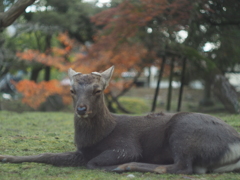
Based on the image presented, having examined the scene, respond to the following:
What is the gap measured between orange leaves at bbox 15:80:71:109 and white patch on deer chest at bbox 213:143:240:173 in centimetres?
1141

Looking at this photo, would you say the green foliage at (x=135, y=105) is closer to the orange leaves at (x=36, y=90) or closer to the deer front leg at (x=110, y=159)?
the orange leaves at (x=36, y=90)

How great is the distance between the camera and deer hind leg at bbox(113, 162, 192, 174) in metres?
4.72

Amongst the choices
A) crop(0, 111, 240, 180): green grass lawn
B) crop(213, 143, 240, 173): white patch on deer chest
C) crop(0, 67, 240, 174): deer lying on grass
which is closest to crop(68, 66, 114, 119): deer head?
crop(0, 67, 240, 174): deer lying on grass

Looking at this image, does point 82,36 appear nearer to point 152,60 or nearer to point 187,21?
point 152,60

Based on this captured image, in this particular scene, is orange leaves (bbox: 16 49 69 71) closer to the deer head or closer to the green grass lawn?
the green grass lawn

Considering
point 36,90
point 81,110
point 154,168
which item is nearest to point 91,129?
point 81,110

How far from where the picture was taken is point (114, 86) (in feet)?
52.9

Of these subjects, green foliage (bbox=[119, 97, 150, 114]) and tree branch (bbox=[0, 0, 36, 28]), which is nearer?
tree branch (bbox=[0, 0, 36, 28])

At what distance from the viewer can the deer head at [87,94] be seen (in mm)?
4916

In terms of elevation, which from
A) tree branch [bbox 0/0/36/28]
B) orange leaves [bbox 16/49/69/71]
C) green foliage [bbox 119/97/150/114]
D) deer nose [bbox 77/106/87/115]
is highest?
tree branch [bbox 0/0/36/28]

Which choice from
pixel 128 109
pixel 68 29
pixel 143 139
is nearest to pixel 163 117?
pixel 143 139

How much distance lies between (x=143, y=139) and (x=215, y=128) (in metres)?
1.04

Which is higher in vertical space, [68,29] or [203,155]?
[68,29]

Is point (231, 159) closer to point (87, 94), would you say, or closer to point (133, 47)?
point (87, 94)
